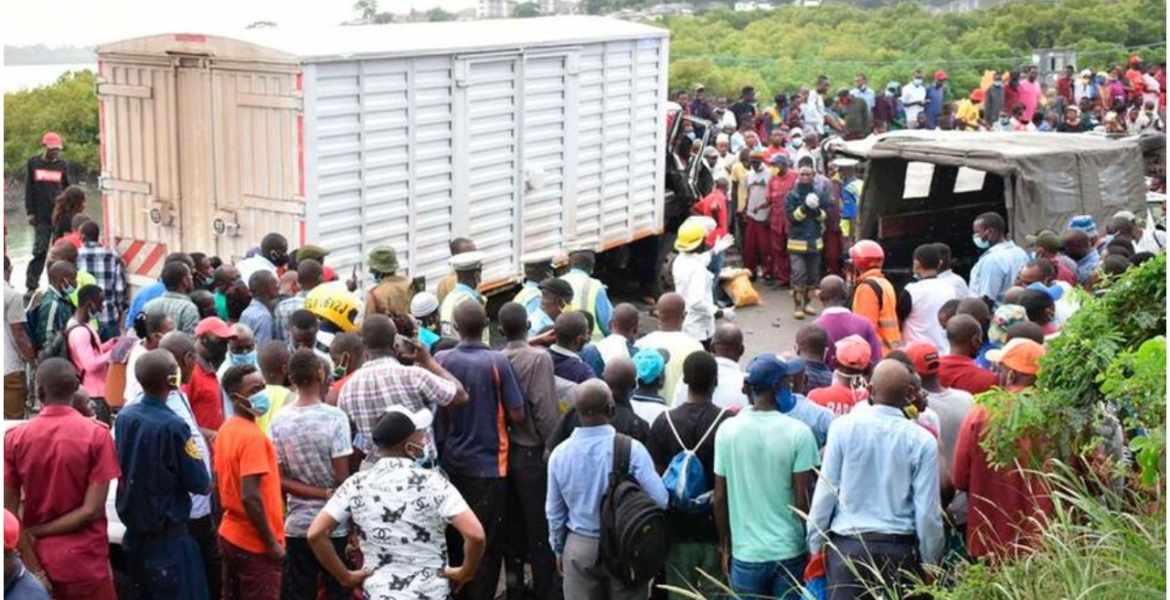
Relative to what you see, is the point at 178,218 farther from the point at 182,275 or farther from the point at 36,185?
the point at 182,275

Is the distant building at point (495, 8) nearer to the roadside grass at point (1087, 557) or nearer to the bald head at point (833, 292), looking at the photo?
the bald head at point (833, 292)

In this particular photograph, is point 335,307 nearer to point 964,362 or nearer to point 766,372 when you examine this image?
point 766,372

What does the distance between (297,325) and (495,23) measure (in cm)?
671

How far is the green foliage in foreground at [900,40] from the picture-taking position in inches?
1225

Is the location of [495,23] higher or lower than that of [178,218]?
higher

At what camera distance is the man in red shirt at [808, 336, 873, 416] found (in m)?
7.69

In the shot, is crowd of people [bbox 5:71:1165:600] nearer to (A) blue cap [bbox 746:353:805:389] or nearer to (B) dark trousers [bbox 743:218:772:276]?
(A) blue cap [bbox 746:353:805:389]

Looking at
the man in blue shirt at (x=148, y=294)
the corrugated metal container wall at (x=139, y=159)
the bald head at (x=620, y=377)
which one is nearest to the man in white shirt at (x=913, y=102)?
the corrugated metal container wall at (x=139, y=159)

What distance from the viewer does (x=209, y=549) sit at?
7602 mm

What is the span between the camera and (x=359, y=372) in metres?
7.78

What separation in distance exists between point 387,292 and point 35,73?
11.2 metres

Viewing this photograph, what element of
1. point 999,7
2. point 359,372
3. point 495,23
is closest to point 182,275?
point 359,372

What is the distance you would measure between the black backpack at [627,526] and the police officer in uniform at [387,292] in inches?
134

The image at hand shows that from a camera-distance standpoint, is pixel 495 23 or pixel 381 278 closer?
pixel 381 278
